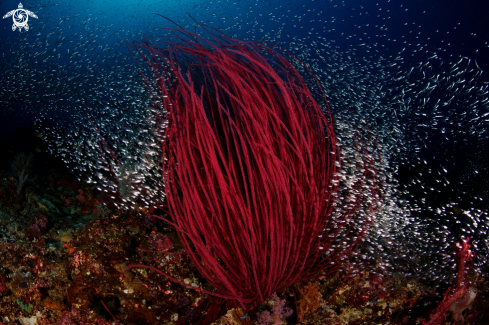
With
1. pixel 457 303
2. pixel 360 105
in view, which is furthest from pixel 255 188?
pixel 457 303

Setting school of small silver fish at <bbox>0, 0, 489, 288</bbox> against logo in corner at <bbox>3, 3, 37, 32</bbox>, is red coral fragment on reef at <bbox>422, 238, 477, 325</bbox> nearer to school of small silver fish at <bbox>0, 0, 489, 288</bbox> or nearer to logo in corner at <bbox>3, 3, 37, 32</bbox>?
school of small silver fish at <bbox>0, 0, 489, 288</bbox>

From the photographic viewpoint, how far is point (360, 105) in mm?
2436

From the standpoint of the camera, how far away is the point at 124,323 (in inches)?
59.5

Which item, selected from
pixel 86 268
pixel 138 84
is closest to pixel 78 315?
pixel 86 268

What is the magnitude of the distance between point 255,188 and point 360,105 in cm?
161

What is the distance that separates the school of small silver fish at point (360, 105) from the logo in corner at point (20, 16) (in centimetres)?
109

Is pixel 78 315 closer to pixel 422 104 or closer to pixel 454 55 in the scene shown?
pixel 422 104

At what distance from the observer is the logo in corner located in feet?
14.5

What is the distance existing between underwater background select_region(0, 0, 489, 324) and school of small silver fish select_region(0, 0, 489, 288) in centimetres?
2

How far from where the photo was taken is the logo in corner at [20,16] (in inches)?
174

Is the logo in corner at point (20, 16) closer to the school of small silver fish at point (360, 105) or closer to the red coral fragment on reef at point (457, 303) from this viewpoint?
the school of small silver fish at point (360, 105)

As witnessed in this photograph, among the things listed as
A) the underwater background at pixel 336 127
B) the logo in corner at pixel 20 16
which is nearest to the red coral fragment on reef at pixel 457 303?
the underwater background at pixel 336 127

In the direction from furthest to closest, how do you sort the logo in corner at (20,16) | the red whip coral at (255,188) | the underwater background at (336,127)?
the logo in corner at (20,16), the underwater background at (336,127), the red whip coral at (255,188)

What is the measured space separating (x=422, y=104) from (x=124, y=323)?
11.7 ft
